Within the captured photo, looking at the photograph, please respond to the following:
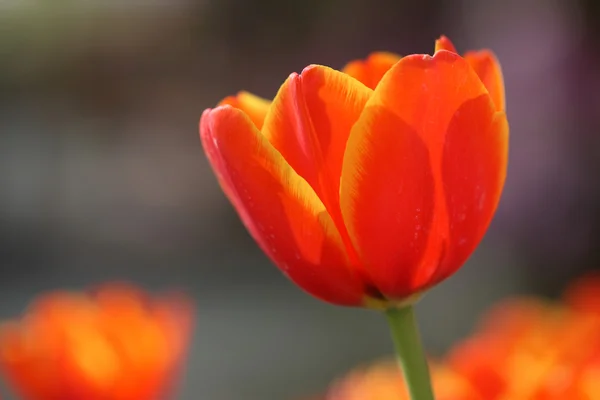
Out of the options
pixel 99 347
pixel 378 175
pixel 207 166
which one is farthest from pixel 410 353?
pixel 207 166

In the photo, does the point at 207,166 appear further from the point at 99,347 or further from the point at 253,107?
the point at 253,107

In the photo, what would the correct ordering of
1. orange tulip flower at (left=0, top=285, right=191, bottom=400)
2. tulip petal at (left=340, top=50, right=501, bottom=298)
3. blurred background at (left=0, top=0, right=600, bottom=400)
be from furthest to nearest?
blurred background at (left=0, top=0, right=600, bottom=400)
orange tulip flower at (left=0, top=285, right=191, bottom=400)
tulip petal at (left=340, top=50, right=501, bottom=298)

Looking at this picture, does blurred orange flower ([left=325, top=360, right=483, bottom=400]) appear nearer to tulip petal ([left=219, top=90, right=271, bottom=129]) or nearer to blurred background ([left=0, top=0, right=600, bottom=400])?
tulip petal ([left=219, top=90, right=271, bottom=129])

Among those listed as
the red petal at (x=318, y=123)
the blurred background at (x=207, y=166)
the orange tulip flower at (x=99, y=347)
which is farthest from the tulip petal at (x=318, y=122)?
the blurred background at (x=207, y=166)

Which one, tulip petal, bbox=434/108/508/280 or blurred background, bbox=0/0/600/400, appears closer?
tulip petal, bbox=434/108/508/280

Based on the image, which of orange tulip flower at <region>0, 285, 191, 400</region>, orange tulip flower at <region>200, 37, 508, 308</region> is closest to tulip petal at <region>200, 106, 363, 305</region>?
orange tulip flower at <region>200, 37, 508, 308</region>

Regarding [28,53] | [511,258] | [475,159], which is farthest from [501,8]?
[475,159]

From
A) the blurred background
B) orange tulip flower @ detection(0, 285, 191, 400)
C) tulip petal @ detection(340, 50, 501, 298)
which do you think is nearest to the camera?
tulip petal @ detection(340, 50, 501, 298)

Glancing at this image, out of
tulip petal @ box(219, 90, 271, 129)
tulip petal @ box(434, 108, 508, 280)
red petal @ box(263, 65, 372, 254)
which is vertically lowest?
tulip petal @ box(434, 108, 508, 280)
